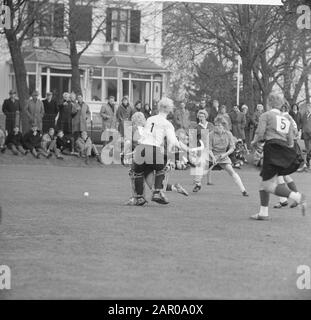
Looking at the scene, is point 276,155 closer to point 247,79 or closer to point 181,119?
point 181,119

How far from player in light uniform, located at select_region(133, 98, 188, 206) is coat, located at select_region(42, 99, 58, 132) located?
44.7 ft

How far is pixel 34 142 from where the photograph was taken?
94.9 feet

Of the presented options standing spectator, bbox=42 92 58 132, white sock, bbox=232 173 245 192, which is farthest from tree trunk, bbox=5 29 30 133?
white sock, bbox=232 173 245 192

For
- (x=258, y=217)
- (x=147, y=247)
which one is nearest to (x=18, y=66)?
(x=258, y=217)

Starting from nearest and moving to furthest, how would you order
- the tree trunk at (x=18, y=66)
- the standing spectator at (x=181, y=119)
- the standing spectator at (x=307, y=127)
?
1. the standing spectator at (x=181, y=119)
2. the standing spectator at (x=307, y=127)
3. the tree trunk at (x=18, y=66)

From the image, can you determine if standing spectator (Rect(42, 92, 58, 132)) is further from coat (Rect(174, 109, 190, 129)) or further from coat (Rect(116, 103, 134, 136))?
coat (Rect(174, 109, 190, 129))

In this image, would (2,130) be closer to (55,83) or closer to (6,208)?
(6,208)

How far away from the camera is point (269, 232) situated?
13211mm

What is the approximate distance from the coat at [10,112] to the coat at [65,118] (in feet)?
5.43

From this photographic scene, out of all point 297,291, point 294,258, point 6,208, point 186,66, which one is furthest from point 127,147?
point 186,66

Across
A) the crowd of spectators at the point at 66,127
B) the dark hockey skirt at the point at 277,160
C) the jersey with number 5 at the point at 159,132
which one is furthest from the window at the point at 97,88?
the dark hockey skirt at the point at 277,160

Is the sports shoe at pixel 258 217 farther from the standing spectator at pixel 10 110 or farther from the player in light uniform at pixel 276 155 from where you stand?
the standing spectator at pixel 10 110

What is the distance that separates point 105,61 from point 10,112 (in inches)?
1090

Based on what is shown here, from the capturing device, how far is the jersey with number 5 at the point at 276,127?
1488 cm
